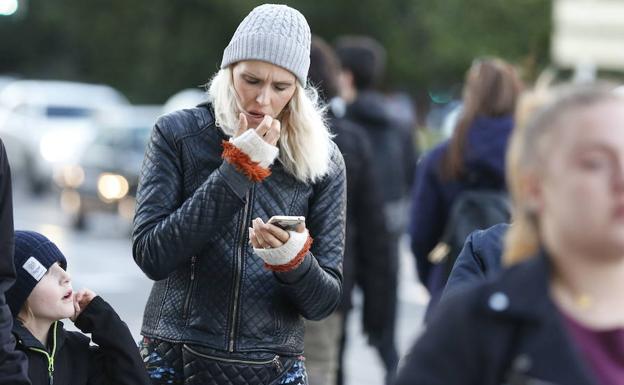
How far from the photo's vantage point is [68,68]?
5338 cm

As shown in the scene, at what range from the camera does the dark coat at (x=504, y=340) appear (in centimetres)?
241

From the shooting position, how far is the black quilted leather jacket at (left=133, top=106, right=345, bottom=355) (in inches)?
156

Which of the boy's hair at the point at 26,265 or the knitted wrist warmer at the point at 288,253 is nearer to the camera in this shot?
the knitted wrist warmer at the point at 288,253

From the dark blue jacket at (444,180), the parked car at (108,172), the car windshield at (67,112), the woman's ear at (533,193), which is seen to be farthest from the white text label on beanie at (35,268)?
the car windshield at (67,112)

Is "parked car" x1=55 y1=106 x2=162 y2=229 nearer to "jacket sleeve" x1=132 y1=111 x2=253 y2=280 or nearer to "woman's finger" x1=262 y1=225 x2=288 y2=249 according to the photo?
"jacket sleeve" x1=132 y1=111 x2=253 y2=280

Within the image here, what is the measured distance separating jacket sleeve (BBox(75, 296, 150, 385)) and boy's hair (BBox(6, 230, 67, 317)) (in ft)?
0.64

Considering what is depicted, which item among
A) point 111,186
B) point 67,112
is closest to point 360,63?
point 111,186

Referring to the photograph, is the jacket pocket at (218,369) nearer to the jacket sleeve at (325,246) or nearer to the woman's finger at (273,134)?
the jacket sleeve at (325,246)

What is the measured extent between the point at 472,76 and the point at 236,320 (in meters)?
3.17

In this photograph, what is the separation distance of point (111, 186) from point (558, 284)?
16.7m

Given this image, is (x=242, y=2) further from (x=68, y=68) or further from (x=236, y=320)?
(x=236, y=320)

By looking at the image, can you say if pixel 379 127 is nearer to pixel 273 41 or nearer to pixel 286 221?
pixel 273 41

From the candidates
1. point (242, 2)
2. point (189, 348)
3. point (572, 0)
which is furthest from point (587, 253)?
point (242, 2)

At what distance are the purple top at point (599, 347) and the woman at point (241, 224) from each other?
1.53m
